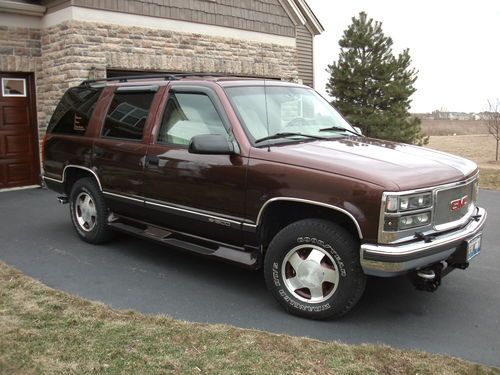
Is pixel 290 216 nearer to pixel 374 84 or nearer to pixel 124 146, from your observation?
pixel 124 146

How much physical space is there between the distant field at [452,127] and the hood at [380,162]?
3646cm

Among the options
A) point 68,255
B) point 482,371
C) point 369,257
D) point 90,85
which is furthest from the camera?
point 90,85

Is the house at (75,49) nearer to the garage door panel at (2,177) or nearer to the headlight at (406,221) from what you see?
the garage door panel at (2,177)

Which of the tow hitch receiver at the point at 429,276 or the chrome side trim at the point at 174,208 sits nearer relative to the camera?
the tow hitch receiver at the point at 429,276

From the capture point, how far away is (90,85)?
646 centimetres

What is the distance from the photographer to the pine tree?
54.8 feet

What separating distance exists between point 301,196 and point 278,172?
0.29m

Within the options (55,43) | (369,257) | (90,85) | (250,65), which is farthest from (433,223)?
(250,65)

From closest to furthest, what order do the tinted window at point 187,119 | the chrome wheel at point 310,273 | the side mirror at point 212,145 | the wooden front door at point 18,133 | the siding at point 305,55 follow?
the chrome wheel at point 310,273 < the side mirror at point 212,145 < the tinted window at point 187,119 < the wooden front door at point 18,133 < the siding at point 305,55

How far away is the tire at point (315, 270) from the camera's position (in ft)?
13.0

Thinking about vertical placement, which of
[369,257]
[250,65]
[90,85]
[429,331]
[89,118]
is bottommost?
[429,331]

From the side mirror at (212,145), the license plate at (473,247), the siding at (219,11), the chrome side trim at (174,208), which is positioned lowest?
the license plate at (473,247)

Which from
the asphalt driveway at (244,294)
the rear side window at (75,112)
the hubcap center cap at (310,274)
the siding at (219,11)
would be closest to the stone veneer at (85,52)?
the siding at (219,11)

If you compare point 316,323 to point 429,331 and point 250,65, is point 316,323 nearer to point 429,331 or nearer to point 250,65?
point 429,331
